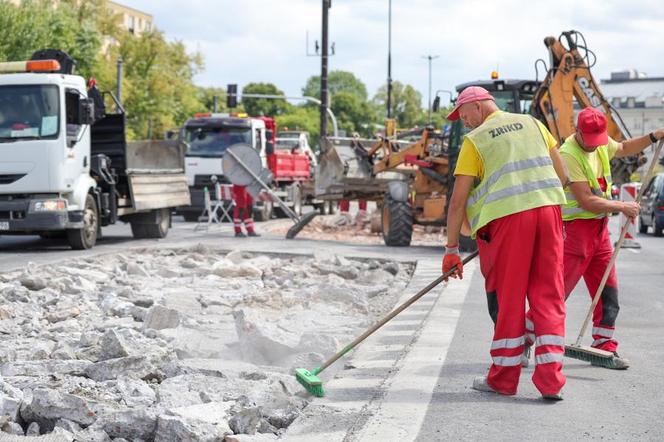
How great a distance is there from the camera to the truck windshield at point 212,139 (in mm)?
30566

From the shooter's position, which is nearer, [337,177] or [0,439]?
[0,439]

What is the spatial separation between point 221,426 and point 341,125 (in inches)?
4890

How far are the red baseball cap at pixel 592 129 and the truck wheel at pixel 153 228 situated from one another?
15.4 metres

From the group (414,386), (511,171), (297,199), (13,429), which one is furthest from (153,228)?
(13,429)

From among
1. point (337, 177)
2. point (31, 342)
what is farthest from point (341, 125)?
point (31, 342)

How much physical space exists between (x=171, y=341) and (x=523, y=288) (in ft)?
11.1

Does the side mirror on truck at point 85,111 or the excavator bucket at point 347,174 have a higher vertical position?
the side mirror on truck at point 85,111

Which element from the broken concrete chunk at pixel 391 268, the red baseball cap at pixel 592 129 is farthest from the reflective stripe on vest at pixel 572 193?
the broken concrete chunk at pixel 391 268

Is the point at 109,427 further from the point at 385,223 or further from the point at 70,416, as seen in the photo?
the point at 385,223

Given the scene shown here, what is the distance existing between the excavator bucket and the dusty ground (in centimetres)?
100

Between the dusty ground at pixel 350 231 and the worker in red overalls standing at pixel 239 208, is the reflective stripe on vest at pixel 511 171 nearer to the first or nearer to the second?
the dusty ground at pixel 350 231

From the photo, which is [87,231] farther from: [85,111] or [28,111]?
[28,111]

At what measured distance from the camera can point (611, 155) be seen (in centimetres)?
846

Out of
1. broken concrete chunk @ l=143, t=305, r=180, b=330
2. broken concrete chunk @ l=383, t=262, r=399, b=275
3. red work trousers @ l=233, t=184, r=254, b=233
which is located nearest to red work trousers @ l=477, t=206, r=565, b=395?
broken concrete chunk @ l=143, t=305, r=180, b=330
